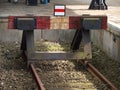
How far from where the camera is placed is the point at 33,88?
26.8ft

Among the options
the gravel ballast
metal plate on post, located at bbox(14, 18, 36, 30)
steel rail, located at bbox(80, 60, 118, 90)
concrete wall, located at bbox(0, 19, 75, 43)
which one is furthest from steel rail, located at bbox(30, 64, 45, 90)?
concrete wall, located at bbox(0, 19, 75, 43)

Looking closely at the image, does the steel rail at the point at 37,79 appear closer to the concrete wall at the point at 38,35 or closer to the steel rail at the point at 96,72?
the steel rail at the point at 96,72

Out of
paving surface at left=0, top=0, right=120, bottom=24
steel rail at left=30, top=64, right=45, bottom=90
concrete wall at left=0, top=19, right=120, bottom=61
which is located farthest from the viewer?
paving surface at left=0, top=0, right=120, bottom=24

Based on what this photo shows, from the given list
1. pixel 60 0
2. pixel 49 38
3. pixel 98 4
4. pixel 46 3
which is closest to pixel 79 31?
pixel 49 38

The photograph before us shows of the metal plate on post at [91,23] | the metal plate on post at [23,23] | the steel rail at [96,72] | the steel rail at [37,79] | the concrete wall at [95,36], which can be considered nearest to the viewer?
the steel rail at [37,79]

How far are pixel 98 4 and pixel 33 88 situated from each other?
947 centimetres

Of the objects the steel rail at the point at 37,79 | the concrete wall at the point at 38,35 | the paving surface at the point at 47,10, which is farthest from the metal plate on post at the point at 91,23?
the paving surface at the point at 47,10

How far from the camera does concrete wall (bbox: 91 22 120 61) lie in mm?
10336

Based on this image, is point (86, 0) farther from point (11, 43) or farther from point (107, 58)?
point (107, 58)

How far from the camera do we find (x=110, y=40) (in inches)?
430

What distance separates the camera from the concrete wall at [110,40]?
1034cm

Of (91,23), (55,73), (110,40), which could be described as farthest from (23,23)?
(110,40)

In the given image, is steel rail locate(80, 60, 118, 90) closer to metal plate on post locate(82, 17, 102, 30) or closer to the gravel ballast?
the gravel ballast

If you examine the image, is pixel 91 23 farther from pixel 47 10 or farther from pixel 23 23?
pixel 47 10
